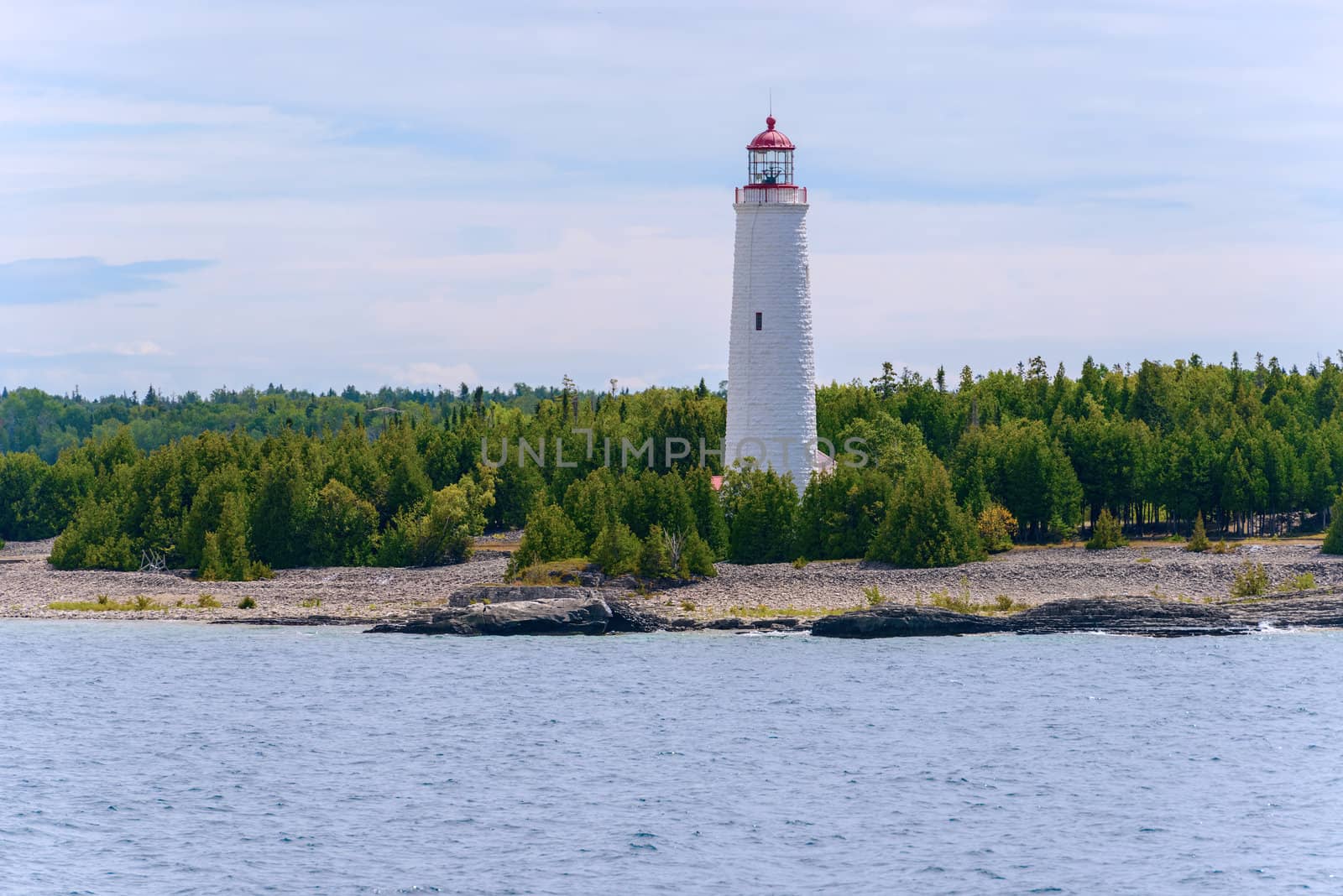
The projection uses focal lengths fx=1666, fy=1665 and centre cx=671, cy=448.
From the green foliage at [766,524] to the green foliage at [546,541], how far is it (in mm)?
6165

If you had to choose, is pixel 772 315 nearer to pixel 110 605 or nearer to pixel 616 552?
pixel 616 552

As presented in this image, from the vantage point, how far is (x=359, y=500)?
6888cm

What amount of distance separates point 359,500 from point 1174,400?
4473 cm

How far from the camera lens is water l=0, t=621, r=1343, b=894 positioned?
92.8 feet

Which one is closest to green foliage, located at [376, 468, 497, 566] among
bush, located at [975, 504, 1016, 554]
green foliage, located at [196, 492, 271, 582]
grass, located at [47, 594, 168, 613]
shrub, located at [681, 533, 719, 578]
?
green foliage, located at [196, 492, 271, 582]

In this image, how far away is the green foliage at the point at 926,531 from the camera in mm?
60312

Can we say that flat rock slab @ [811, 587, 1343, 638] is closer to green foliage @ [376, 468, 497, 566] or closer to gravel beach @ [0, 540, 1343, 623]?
gravel beach @ [0, 540, 1343, 623]

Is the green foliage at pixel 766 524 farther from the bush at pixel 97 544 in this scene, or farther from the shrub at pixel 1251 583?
the bush at pixel 97 544

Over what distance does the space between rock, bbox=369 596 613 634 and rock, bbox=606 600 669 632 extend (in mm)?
227

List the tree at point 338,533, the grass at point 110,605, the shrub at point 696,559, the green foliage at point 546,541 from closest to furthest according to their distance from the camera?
the grass at point 110,605
the shrub at point 696,559
the green foliage at point 546,541
the tree at point 338,533

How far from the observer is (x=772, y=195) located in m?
63.3

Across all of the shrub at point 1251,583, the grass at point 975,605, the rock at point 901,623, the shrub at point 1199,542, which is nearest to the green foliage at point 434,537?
the rock at point 901,623

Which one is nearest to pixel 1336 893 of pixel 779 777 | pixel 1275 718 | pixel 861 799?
pixel 861 799

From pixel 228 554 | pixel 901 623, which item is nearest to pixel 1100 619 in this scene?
pixel 901 623
